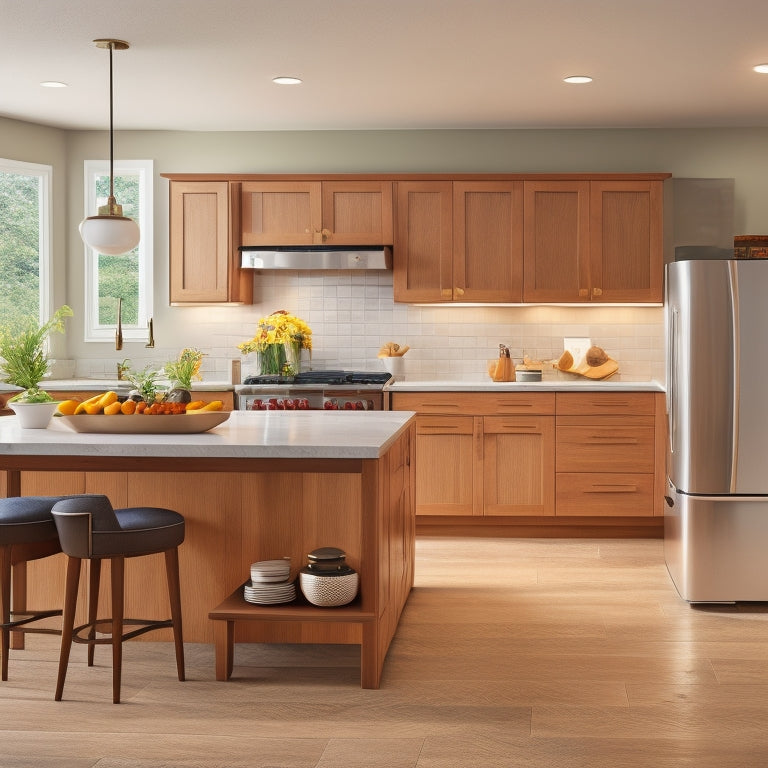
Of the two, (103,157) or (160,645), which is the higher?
(103,157)

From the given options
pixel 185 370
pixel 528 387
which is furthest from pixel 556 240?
pixel 185 370

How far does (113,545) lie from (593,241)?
4105 mm

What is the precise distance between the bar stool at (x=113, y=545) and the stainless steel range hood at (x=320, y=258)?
3093 millimetres

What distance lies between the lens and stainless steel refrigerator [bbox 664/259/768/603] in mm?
4566

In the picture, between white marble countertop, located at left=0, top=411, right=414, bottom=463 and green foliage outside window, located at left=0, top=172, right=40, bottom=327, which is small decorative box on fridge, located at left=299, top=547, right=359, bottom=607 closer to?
white marble countertop, located at left=0, top=411, right=414, bottom=463

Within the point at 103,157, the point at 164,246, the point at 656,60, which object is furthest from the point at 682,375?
the point at 103,157

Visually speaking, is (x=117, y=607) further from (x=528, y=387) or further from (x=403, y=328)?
(x=403, y=328)

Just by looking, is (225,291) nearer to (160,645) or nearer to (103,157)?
(103,157)

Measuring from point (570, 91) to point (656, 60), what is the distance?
0.71 m

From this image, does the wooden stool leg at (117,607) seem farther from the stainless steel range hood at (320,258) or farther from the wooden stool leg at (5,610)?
the stainless steel range hood at (320,258)

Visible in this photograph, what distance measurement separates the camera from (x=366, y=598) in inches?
140

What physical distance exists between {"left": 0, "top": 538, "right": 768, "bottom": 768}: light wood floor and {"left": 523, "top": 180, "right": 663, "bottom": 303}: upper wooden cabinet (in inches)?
93.0

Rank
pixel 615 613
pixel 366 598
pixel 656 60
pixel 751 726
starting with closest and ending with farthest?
pixel 751 726, pixel 366 598, pixel 615 613, pixel 656 60

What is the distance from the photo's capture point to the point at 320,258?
6379 mm
